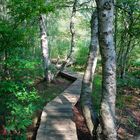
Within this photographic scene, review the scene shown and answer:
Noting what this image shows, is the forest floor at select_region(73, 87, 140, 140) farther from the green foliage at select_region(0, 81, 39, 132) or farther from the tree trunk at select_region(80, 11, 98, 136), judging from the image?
the green foliage at select_region(0, 81, 39, 132)

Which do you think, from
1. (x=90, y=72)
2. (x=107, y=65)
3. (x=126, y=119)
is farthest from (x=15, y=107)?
(x=126, y=119)

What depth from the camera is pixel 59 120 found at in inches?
338

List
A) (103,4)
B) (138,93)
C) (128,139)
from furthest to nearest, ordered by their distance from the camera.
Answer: (138,93), (128,139), (103,4)

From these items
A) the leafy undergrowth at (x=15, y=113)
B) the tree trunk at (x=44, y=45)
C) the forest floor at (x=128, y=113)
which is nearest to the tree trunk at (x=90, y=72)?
the forest floor at (x=128, y=113)

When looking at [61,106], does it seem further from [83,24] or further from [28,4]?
[83,24]

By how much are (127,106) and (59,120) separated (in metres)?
4.86

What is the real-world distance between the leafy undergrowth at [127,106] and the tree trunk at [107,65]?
2004 mm

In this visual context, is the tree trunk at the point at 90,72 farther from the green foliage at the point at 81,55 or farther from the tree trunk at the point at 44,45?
the green foliage at the point at 81,55

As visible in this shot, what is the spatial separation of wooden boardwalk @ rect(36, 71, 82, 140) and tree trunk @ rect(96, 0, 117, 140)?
2.85 feet

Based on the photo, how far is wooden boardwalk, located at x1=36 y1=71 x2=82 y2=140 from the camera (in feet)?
24.3

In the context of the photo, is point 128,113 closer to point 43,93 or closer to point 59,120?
point 43,93

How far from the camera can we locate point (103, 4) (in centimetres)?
648

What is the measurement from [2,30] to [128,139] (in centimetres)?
515

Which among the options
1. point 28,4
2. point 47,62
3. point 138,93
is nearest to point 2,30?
point 28,4
